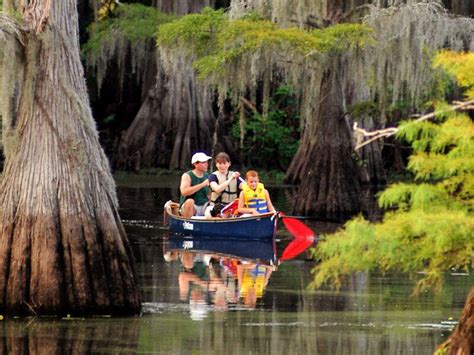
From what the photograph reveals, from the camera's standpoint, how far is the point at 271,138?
43.8 meters

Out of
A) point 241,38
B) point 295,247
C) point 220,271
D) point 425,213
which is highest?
point 241,38

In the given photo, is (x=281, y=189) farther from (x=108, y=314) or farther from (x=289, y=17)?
(x=108, y=314)

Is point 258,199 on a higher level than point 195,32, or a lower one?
lower

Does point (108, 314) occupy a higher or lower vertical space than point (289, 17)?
lower

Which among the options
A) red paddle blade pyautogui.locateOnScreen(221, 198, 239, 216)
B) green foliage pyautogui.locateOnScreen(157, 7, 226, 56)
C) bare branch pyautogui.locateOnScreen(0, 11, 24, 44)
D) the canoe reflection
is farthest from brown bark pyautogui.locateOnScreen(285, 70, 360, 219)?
bare branch pyautogui.locateOnScreen(0, 11, 24, 44)

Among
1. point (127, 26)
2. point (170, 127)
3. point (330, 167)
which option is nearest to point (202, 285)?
point (330, 167)

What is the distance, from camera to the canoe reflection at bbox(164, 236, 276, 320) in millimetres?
14000

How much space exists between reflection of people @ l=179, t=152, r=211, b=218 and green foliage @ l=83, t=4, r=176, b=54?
61.8 feet

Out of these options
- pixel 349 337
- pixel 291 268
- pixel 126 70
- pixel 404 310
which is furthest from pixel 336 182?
pixel 126 70

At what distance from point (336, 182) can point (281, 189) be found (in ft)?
32.0

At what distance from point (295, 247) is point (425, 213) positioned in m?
12.3

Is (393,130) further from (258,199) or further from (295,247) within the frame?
(258,199)

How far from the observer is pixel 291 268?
17.2m

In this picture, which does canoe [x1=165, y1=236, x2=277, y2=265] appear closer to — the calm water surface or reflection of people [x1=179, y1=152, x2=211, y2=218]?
reflection of people [x1=179, y1=152, x2=211, y2=218]
